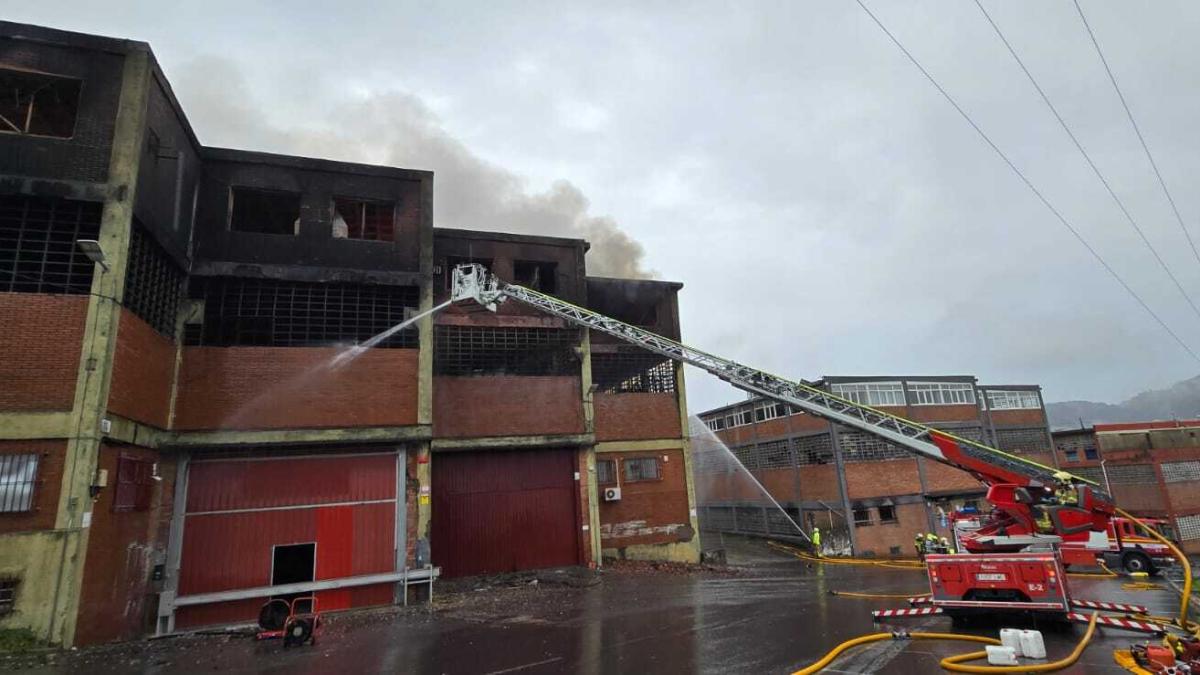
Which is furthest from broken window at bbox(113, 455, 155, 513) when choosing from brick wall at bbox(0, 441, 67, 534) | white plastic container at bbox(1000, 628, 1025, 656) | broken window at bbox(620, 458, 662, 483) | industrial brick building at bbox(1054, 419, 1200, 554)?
industrial brick building at bbox(1054, 419, 1200, 554)

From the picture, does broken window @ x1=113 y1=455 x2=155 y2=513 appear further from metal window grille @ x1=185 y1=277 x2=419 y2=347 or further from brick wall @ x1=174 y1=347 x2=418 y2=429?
metal window grille @ x1=185 y1=277 x2=419 y2=347

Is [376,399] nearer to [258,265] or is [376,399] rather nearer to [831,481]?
[258,265]

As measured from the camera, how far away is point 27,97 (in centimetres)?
1206

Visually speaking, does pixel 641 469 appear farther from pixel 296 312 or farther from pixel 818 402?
pixel 296 312

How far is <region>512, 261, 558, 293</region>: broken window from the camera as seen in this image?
66.3 feet

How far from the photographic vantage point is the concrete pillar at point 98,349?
971 centimetres

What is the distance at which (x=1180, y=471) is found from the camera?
31672 mm

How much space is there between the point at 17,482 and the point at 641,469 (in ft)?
52.5

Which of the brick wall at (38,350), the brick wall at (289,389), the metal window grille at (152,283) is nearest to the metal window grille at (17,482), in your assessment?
the brick wall at (38,350)

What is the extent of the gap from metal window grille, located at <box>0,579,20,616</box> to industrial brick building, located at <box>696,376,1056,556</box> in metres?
27.5

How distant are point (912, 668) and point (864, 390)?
978 inches

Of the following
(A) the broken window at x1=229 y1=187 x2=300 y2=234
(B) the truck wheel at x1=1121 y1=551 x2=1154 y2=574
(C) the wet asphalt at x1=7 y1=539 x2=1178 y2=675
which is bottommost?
(B) the truck wheel at x1=1121 y1=551 x2=1154 y2=574

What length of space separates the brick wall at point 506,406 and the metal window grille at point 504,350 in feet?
2.34

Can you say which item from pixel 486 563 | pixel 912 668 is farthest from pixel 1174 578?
pixel 486 563
